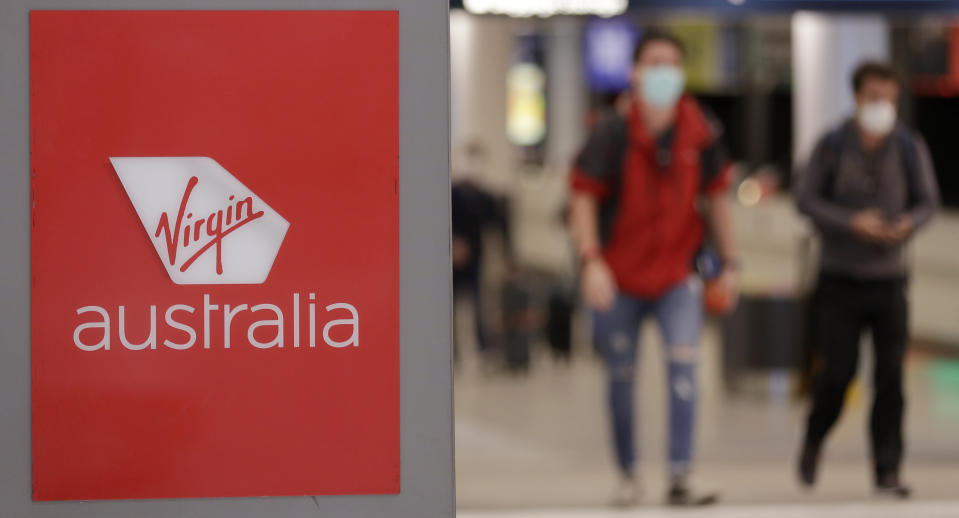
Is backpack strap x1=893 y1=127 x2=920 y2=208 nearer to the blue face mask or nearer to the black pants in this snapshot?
the black pants

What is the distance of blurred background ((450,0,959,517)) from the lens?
6129 millimetres

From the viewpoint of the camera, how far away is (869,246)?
19.2 ft

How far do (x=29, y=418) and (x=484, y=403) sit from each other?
299 inches

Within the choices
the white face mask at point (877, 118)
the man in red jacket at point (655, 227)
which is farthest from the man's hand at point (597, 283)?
the white face mask at point (877, 118)

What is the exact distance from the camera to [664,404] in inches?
390

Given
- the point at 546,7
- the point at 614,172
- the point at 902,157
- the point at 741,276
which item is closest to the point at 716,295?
the point at 614,172

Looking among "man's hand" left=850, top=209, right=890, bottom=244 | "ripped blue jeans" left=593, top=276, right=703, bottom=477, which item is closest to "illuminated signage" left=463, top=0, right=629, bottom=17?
"ripped blue jeans" left=593, top=276, right=703, bottom=477

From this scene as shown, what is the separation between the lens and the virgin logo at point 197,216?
2.43 m

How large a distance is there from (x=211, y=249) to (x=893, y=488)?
4.16m

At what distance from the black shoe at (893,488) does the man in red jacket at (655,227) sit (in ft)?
2.42

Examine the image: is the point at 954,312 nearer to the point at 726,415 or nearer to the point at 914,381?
the point at 914,381

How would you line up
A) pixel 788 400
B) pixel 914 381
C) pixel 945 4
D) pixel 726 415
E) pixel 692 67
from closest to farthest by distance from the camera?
pixel 945 4, pixel 726 415, pixel 788 400, pixel 914 381, pixel 692 67

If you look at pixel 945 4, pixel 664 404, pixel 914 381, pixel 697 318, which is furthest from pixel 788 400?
pixel 945 4

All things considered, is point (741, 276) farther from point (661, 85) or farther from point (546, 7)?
point (546, 7)
